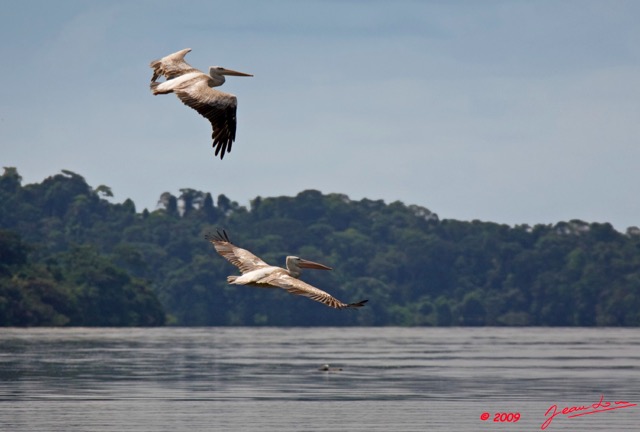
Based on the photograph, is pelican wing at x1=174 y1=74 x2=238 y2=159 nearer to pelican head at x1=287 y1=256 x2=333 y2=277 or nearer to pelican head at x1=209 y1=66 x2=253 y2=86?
pelican head at x1=209 y1=66 x2=253 y2=86

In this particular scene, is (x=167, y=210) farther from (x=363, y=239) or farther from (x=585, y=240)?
(x=585, y=240)

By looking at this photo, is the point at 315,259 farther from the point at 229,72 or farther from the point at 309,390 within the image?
the point at 229,72

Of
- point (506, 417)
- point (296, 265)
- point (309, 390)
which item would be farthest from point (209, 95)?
point (309, 390)

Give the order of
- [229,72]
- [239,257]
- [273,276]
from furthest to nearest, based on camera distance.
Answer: [239,257], [273,276], [229,72]

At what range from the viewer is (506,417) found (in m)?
35.2

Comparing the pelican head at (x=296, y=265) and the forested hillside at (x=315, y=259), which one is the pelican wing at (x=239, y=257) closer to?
the pelican head at (x=296, y=265)

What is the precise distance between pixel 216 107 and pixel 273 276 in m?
2.77

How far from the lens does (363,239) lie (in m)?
166

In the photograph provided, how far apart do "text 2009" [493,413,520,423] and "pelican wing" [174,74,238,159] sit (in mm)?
14766

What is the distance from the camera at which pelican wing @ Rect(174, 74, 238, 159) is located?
70.7 feet

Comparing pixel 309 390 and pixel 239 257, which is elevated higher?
pixel 239 257

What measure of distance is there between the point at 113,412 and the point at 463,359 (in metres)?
27.9

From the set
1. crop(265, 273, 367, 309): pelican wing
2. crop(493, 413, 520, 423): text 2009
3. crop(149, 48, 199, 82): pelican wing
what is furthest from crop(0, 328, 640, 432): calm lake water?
crop(149, 48, 199, 82): pelican wing

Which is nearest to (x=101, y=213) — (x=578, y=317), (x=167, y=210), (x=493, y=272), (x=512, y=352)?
(x=167, y=210)
